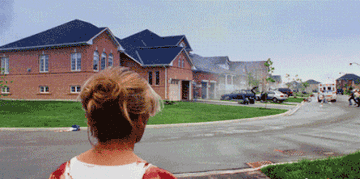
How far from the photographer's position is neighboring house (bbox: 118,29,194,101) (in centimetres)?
3231

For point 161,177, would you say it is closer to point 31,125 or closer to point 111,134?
point 111,134

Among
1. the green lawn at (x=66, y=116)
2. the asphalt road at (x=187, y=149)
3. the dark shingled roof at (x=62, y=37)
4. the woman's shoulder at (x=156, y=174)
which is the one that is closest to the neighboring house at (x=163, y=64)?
the dark shingled roof at (x=62, y=37)

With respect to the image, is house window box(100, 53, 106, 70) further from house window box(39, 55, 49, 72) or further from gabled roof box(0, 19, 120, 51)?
house window box(39, 55, 49, 72)

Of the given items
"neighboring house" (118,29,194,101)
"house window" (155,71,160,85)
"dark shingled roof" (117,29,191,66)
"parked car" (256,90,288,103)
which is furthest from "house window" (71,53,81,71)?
"parked car" (256,90,288,103)

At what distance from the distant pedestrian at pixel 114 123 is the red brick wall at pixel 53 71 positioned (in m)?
26.7

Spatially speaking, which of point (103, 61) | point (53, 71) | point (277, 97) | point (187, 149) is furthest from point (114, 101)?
point (277, 97)

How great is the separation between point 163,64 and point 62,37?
429 inches

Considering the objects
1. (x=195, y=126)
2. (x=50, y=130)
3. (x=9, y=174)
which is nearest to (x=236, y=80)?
(x=195, y=126)

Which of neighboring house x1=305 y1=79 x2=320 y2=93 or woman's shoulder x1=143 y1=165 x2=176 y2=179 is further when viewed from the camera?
neighboring house x1=305 y1=79 x2=320 y2=93

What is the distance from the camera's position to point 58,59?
28156 millimetres

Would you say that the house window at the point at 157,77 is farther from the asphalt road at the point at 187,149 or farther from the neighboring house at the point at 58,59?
the asphalt road at the point at 187,149

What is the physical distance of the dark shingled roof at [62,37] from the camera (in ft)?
89.5

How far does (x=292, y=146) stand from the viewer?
8.03m

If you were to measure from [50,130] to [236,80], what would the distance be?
48.8 meters
